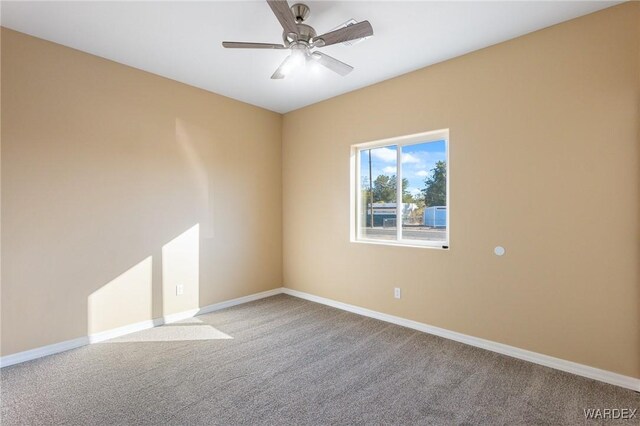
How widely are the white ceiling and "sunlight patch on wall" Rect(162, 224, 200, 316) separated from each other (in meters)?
1.90

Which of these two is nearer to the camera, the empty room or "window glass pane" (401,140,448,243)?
the empty room

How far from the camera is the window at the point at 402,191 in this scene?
330cm

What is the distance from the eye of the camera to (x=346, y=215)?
13.0 ft

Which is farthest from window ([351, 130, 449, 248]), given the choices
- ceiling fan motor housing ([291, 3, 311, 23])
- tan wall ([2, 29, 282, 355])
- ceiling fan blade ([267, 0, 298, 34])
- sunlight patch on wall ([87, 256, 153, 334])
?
sunlight patch on wall ([87, 256, 153, 334])

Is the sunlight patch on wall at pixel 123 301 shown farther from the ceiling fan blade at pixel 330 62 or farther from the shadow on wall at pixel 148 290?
the ceiling fan blade at pixel 330 62

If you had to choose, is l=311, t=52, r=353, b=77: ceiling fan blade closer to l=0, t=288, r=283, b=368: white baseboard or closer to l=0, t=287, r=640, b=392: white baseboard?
l=0, t=287, r=640, b=392: white baseboard

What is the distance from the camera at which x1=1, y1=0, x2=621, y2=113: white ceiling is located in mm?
2271

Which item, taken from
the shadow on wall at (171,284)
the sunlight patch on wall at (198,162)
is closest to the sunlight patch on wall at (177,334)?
the shadow on wall at (171,284)

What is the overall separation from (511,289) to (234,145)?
3.57 metres

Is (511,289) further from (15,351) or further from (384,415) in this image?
(15,351)

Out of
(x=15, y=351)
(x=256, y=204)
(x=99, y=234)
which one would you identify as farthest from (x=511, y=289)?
(x=15, y=351)

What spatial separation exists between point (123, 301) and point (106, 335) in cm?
34

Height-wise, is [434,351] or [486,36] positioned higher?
[486,36]

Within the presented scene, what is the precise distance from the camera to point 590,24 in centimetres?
233
